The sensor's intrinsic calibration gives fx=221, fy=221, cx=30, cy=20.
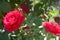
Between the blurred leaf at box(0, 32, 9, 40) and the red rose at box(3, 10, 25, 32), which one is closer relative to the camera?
the red rose at box(3, 10, 25, 32)

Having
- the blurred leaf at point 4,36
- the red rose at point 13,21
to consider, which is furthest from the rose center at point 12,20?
the blurred leaf at point 4,36

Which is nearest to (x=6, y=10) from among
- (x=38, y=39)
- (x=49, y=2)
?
(x=38, y=39)

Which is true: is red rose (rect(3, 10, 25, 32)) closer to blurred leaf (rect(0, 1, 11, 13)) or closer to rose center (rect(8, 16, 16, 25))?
rose center (rect(8, 16, 16, 25))

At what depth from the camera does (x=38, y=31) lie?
1123 mm

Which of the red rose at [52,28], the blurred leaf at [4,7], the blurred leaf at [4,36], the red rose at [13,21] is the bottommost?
the red rose at [52,28]

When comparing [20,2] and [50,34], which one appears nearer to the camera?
[50,34]

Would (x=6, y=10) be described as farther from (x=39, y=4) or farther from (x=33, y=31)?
(x=39, y=4)

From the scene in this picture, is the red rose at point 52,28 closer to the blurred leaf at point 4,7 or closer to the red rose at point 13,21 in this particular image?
the red rose at point 13,21

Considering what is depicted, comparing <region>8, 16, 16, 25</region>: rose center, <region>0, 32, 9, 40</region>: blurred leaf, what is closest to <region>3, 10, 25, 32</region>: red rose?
<region>8, 16, 16, 25</region>: rose center

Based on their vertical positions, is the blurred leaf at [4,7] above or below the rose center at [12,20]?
above

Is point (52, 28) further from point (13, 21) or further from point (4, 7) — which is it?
point (4, 7)

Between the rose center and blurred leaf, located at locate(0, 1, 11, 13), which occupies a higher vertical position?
blurred leaf, located at locate(0, 1, 11, 13)

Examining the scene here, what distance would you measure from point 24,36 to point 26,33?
19mm

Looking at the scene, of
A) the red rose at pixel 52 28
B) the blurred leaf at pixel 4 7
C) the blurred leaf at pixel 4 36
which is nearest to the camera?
the red rose at pixel 52 28
